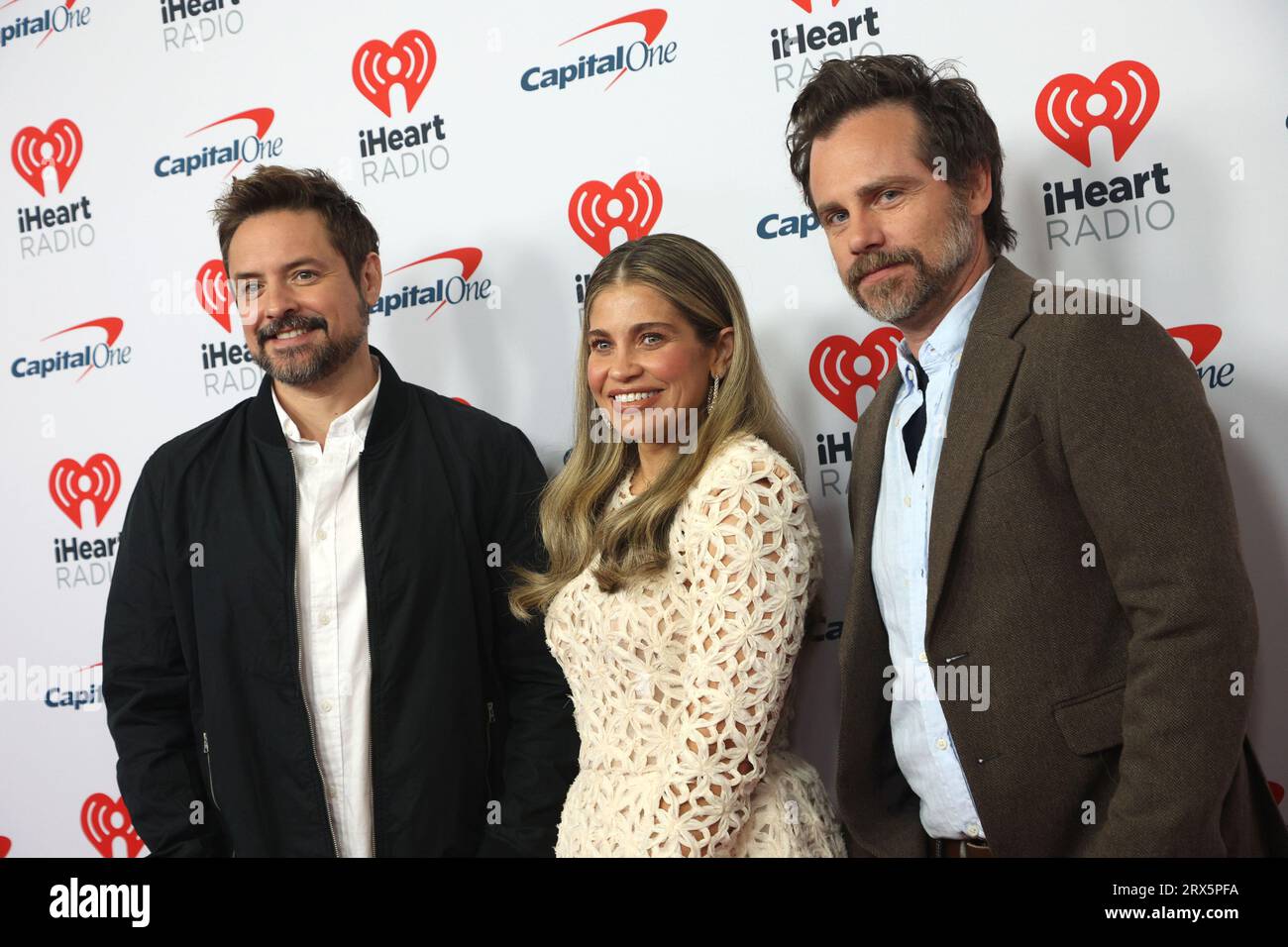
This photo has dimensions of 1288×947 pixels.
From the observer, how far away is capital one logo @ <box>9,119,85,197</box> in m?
3.42

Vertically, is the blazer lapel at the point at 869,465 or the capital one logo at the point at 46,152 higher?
the capital one logo at the point at 46,152

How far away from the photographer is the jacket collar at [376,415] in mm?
2414

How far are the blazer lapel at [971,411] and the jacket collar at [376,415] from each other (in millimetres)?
1258

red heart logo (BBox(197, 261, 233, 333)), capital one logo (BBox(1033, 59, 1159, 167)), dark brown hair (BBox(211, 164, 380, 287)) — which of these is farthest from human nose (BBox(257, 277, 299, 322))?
capital one logo (BBox(1033, 59, 1159, 167))

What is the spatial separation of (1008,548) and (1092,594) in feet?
0.47

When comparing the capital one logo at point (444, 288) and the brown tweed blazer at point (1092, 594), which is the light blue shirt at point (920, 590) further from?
the capital one logo at point (444, 288)

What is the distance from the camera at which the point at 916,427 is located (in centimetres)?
196

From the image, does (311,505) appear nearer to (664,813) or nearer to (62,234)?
(664,813)

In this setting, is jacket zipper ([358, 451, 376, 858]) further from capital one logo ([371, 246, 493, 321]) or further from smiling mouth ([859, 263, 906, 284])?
smiling mouth ([859, 263, 906, 284])

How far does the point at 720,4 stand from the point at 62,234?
2.23m

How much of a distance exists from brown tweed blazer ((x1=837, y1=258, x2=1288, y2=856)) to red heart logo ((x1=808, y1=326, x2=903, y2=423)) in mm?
573

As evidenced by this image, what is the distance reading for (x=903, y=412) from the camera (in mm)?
1990

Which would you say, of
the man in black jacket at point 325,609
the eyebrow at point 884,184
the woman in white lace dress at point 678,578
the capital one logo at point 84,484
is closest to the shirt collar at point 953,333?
the eyebrow at point 884,184

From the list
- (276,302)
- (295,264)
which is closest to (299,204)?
(295,264)
